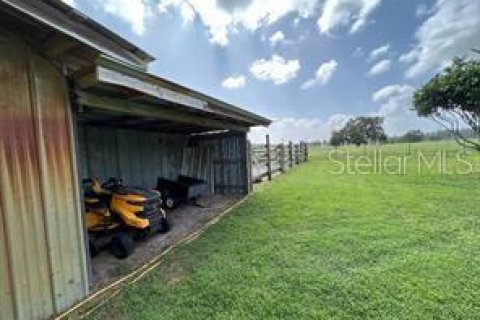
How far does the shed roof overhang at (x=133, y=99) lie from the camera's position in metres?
2.67

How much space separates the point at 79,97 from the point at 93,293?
5.91ft

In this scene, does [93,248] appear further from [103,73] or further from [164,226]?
[103,73]

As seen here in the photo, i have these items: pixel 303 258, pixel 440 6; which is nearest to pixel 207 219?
pixel 303 258

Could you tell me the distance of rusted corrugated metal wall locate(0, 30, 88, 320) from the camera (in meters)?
2.28

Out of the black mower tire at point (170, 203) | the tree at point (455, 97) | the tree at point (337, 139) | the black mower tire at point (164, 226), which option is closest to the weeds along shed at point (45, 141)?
the black mower tire at point (164, 226)

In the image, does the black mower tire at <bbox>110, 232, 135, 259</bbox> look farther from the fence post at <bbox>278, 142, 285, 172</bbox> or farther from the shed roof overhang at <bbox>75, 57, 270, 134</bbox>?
the fence post at <bbox>278, 142, 285, 172</bbox>

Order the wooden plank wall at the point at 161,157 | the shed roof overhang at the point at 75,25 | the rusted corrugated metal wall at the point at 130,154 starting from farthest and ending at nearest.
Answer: the wooden plank wall at the point at 161,157
the rusted corrugated metal wall at the point at 130,154
the shed roof overhang at the point at 75,25

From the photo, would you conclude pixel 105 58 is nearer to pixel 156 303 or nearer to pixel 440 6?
pixel 156 303

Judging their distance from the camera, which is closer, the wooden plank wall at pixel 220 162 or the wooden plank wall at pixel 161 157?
the wooden plank wall at pixel 161 157

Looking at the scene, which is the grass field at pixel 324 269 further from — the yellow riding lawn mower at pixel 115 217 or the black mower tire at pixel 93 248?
the black mower tire at pixel 93 248

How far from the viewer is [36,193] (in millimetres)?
2484

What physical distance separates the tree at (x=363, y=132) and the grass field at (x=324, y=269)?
45843mm

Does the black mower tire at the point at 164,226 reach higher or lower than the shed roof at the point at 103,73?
lower

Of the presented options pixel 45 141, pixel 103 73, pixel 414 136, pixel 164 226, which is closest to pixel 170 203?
pixel 164 226
